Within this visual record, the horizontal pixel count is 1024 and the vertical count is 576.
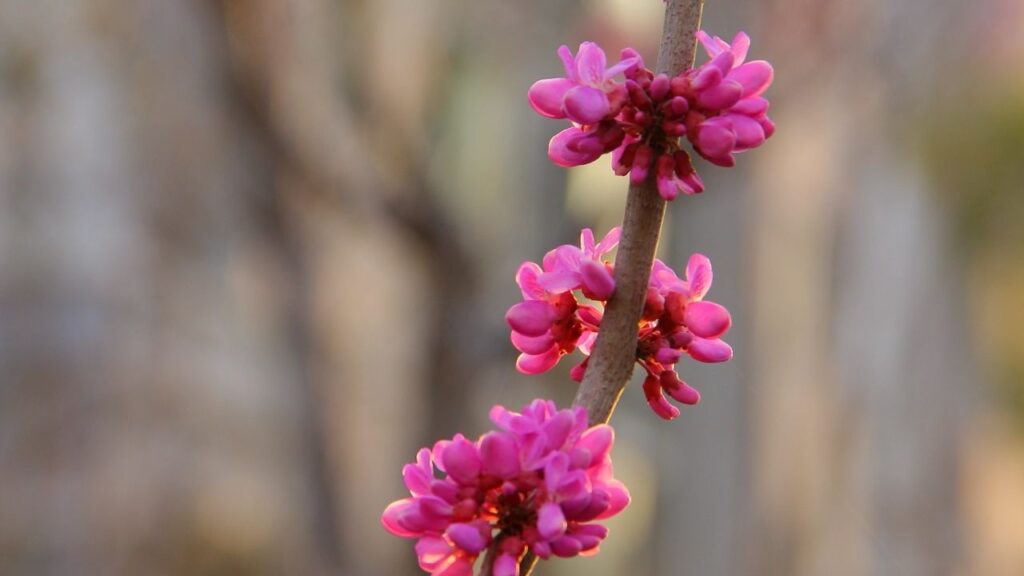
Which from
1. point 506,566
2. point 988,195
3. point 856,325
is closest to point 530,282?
point 506,566

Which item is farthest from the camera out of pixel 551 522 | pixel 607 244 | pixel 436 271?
pixel 436 271

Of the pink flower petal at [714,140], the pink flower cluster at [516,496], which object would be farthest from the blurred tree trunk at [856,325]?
the pink flower cluster at [516,496]

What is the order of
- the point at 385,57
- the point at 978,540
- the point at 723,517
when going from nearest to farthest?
1. the point at 385,57
2. the point at 723,517
3. the point at 978,540

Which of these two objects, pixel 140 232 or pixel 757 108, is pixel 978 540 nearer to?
pixel 140 232

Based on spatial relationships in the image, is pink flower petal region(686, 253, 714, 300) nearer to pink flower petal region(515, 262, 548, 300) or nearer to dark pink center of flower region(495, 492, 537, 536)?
pink flower petal region(515, 262, 548, 300)

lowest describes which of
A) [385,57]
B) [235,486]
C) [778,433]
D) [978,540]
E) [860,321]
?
[235,486]

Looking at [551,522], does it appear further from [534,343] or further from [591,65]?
[591,65]

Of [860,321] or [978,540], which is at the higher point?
[860,321]

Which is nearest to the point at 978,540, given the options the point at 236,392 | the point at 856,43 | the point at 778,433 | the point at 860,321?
the point at 860,321
